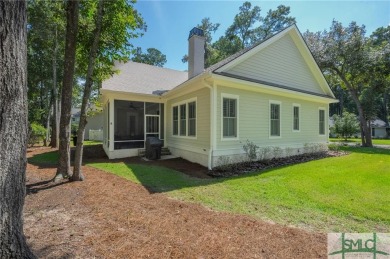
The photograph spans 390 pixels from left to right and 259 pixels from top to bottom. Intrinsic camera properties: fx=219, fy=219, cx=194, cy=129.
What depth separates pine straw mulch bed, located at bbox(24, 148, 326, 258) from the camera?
2916mm

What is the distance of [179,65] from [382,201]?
39.9m

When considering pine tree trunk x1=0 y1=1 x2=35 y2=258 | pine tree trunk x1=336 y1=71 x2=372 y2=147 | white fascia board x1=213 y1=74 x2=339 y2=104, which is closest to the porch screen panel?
white fascia board x1=213 y1=74 x2=339 y2=104

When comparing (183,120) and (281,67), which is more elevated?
(281,67)

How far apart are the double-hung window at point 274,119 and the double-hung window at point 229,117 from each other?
265 centimetres

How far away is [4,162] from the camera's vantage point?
6.71 ft

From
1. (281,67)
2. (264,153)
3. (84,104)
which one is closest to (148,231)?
(84,104)

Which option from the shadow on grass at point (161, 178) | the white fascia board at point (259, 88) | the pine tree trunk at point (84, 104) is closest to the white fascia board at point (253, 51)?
the white fascia board at point (259, 88)

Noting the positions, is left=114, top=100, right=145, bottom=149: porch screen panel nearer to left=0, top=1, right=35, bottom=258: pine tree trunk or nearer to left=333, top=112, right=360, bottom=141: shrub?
left=0, top=1, right=35, bottom=258: pine tree trunk

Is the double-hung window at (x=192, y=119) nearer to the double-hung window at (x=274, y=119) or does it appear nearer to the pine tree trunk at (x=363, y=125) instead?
the double-hung window at (x=274, y=119)

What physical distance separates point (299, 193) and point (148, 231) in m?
4.10

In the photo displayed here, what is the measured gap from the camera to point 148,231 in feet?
11.5

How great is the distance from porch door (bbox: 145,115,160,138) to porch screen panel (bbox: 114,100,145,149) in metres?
0.27

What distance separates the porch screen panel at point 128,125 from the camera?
12055 mm

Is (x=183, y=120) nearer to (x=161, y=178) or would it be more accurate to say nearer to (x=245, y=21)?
(x=161, y=178)
